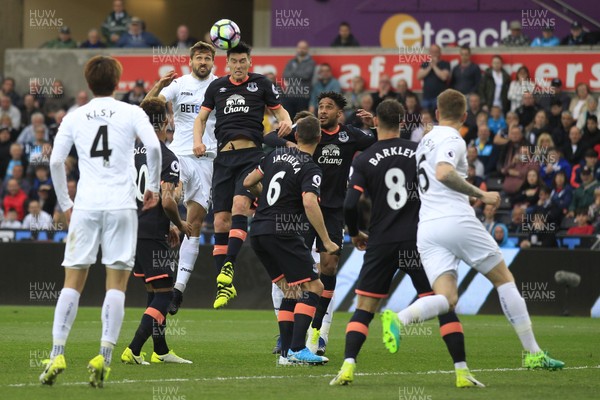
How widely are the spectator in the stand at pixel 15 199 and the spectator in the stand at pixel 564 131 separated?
36.6ft

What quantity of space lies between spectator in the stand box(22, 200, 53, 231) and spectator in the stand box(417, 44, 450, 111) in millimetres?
8246

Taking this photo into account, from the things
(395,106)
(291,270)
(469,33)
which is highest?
(469,33)

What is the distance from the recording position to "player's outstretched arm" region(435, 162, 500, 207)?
30.6ft

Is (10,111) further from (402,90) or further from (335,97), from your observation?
(335,97)

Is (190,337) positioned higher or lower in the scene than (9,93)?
lower

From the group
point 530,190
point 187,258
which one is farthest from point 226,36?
point 530,190

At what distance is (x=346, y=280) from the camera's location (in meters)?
20.8

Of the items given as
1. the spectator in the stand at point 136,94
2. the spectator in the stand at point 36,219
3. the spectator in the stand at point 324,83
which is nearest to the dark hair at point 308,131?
the spectator in the stand at point 36,219

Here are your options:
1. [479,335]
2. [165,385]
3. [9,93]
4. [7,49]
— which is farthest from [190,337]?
[7,49]

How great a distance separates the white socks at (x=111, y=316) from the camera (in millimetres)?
9398

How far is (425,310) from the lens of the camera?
30.2ft

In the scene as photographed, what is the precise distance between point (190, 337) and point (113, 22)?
644 inches

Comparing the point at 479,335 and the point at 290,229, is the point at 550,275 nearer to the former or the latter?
the point at 479,335

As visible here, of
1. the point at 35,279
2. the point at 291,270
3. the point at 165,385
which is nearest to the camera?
the point at 165,385
